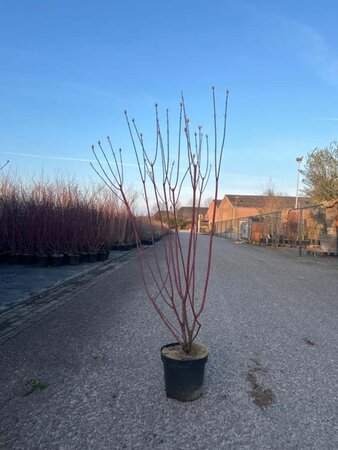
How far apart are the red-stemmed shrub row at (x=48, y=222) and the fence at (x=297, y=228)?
29.6 feet

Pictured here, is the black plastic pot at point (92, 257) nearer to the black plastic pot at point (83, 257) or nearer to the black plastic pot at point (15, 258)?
the black plastic pot at point (83, 257)

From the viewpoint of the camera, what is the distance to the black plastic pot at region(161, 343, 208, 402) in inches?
108

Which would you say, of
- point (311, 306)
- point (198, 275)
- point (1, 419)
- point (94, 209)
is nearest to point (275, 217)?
point (94, 209)

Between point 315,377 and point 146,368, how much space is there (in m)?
1.52

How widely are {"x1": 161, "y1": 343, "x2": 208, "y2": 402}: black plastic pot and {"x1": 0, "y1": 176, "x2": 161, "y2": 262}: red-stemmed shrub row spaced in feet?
29.2

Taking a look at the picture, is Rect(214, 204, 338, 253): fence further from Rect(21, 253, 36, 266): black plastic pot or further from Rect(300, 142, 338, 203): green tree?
Rect(21, 253, 36, 266): black plastic pot

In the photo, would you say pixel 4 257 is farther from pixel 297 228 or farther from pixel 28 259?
pixel 297 228

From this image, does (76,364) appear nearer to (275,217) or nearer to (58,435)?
(58,435)

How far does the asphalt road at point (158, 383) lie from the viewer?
2.41 metres

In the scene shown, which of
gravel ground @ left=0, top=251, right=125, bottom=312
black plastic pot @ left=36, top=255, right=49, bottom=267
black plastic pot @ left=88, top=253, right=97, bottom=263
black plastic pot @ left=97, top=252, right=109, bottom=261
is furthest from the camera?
black plastic pot @ left=97, top=252, right=109, bottom=261

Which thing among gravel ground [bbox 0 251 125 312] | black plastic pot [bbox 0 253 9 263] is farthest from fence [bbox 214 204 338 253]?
black plastic pot [bbox 0 253 9 263]

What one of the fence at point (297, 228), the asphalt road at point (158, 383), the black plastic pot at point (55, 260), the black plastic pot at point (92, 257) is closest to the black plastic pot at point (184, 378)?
the asphalt road at point (158, 383)

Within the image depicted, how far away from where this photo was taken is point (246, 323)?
505 cm

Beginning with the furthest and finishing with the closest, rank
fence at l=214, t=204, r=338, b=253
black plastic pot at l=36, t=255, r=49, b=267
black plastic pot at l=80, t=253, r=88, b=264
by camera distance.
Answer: fence at l=214, t=204, r=338, b=253 → black plastic pot at l=80, t=253, r=88, b=264 → black plastic pot at l=36, t=255, r=49, b=267
